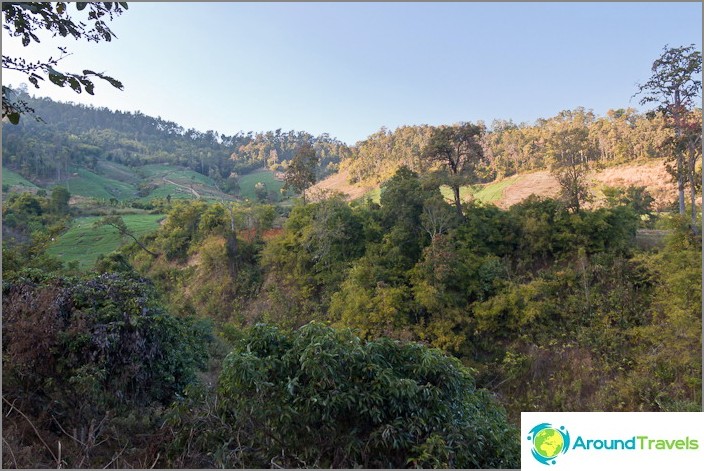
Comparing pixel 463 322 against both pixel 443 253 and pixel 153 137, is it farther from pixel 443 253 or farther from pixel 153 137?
pixel 153 137

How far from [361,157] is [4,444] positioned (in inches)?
697

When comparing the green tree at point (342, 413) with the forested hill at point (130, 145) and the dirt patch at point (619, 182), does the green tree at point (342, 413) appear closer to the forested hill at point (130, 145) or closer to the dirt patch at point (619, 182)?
the dirt patch at point (619, 182)

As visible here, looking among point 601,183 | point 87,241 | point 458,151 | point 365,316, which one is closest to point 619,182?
point 601,183

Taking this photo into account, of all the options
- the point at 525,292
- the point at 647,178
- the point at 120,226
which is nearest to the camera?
the point at 525,292

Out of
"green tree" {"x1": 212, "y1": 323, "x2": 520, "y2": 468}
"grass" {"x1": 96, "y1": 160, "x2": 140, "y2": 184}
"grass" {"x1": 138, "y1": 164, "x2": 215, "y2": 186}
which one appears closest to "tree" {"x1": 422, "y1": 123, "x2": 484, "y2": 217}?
"green tree" {"x1": 212, "y1": 323, "x2": 520, "y2": 468}

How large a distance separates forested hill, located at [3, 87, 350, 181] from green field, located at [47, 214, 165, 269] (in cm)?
789

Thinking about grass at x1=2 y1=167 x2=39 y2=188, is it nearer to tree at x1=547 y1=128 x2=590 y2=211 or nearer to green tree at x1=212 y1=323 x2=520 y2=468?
tree at x1=547 y1=128 x2=590 y2=211

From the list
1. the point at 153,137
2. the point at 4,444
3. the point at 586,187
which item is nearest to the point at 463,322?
the point at 586,187

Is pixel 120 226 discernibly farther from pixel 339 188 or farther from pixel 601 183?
pixel 601 183

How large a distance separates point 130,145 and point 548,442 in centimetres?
5580

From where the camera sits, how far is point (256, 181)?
35812 millimetres

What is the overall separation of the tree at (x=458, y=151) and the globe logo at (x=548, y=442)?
28.2 ft

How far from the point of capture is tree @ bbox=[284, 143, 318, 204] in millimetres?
14414

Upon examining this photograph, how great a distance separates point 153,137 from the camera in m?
58.4
